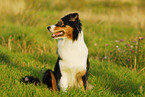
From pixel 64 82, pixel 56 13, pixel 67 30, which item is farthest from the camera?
pixel 56 13

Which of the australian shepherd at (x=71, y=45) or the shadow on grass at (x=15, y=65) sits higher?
the australian shepherd at (x=71, y=45)

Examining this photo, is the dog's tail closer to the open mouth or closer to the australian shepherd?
the australian shepherd

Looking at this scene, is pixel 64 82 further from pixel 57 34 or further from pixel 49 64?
pixel 49 64

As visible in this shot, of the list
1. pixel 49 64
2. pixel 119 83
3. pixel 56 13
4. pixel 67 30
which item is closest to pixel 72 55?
pixel 67 30

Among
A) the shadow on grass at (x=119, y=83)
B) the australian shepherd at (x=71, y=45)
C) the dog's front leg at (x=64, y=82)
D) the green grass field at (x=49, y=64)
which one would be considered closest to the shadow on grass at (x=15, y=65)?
the green grass field at (x=49, y=64)

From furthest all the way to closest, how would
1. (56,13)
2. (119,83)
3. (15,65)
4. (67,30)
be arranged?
(56,13), (15,65), (119,83), (67,30)

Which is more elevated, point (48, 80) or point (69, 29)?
point (69, 29)

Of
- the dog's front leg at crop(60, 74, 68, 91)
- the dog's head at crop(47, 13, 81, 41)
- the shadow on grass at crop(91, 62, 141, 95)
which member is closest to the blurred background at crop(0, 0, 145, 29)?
the shadow on grass at crop(91, 62, 141, 95)

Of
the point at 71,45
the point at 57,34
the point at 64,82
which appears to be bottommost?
the point at 64,82

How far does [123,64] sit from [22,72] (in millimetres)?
2777

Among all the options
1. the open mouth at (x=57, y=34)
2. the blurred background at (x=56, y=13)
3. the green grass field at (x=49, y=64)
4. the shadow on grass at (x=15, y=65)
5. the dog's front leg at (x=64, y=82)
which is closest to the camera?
the open mouth at (x=57, y=34)

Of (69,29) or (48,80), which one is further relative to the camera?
(48,80)

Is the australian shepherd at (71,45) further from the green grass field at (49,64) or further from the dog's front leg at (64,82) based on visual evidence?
the green grass field at (49,64)

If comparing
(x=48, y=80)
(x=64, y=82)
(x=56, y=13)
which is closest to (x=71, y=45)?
(x=64, y=82)
